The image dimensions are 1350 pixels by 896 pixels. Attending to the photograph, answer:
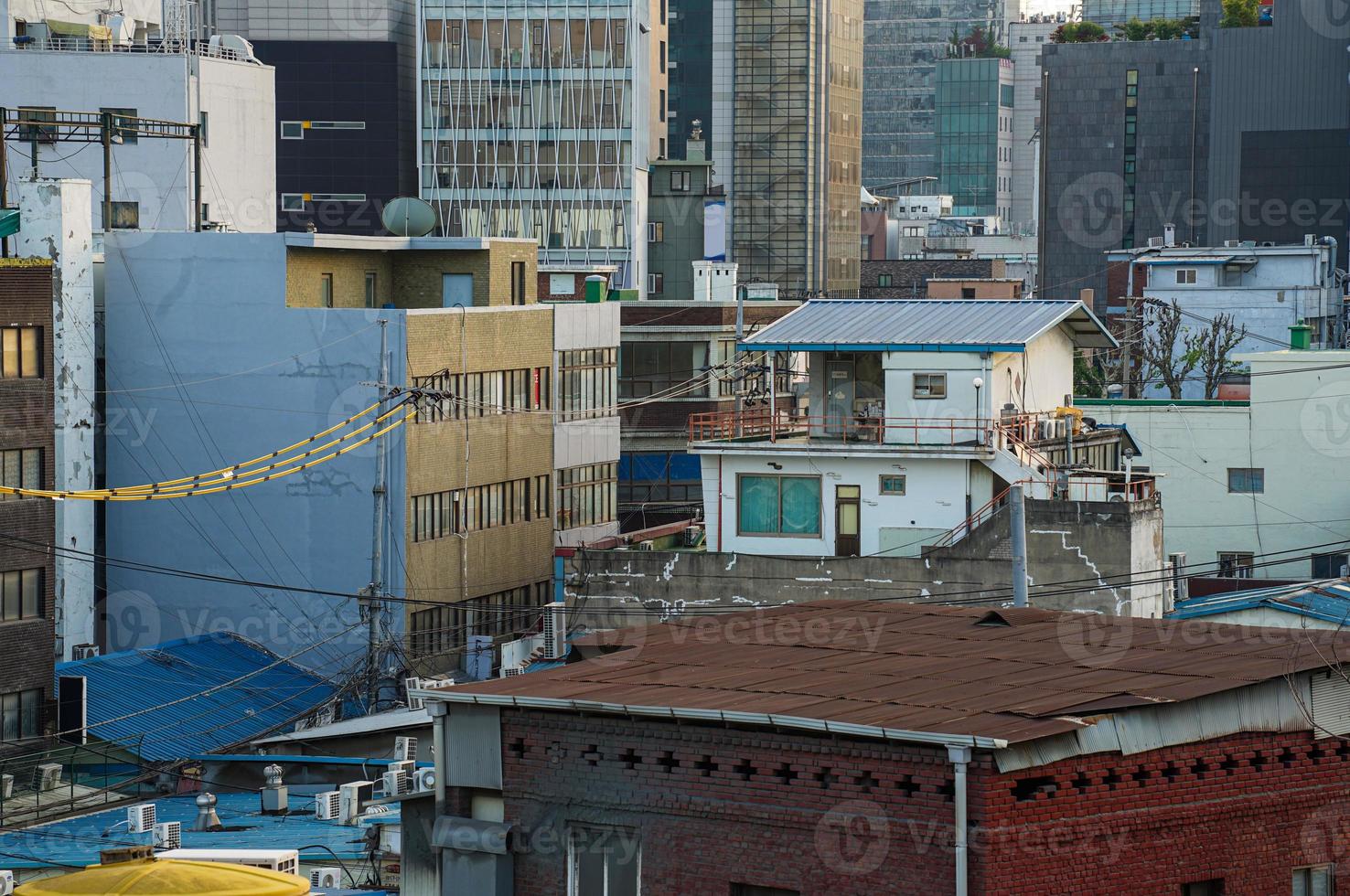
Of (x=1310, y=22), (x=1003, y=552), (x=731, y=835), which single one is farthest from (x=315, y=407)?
(x=1310, y=22)

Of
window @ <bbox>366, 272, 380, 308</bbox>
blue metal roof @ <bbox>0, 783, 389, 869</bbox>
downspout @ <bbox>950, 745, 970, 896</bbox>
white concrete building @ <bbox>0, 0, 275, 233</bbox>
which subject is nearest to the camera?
downspout @ <bbox>950, 745, 970, 896</bbox>

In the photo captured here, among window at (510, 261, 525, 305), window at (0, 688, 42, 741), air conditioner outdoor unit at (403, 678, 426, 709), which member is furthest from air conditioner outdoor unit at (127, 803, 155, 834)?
window at (510, 261, 525, 305)

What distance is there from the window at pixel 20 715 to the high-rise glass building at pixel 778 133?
121 m

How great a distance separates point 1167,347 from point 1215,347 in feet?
11.8

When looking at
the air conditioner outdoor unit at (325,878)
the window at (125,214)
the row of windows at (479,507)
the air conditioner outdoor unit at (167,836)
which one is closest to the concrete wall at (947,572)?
the row of windows at (479,507)

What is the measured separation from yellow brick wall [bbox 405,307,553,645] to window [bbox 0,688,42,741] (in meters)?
10.8

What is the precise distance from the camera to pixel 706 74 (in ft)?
564

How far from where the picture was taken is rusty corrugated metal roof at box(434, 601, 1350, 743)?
20828 millimetres

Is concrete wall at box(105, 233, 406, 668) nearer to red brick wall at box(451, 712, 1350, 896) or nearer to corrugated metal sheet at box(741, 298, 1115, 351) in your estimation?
corrugated metal sheet at box(741, 298, 1115, 351)

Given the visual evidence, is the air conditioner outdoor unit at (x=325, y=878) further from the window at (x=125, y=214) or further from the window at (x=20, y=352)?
the window at (x=125, y=214)

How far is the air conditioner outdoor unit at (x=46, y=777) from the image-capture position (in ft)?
140

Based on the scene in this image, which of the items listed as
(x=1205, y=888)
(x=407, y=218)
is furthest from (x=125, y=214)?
(x=1205, y=888)

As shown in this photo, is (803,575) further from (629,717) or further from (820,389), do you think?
(629,717)

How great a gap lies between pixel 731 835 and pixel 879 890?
1661 mm
